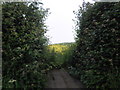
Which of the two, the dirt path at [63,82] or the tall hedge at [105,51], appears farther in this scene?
the dirt path at [63,82]

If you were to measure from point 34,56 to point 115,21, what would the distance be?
1927 millimetres

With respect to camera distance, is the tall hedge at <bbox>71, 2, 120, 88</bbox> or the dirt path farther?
the dirt path

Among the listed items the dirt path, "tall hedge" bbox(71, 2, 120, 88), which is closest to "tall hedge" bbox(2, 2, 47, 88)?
the dirt path

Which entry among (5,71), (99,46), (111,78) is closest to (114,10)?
(99,46)

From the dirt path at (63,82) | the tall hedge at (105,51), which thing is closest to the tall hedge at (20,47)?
the dirt path at (63,82)

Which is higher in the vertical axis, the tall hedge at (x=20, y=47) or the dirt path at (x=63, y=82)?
the tall hedge at (x=20, y=47)

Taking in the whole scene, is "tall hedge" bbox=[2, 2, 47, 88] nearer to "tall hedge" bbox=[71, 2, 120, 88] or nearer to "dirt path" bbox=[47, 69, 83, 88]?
"dirt path" bbox=[47, 69, 83, 88]

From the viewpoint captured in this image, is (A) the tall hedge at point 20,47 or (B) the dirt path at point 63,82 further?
(B) the dirt path at point 63,82

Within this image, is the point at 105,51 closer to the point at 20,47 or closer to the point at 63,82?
the point at 63,82

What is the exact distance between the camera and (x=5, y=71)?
262 cm

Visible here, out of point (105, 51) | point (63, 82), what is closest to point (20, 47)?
point (63, 82)

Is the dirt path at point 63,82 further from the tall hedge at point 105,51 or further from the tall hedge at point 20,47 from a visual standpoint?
the tall hedge at point 20,47

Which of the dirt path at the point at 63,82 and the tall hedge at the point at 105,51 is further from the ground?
the tall hedge at the point at 105,51

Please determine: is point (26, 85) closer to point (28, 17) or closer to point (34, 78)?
point (34, 78)
